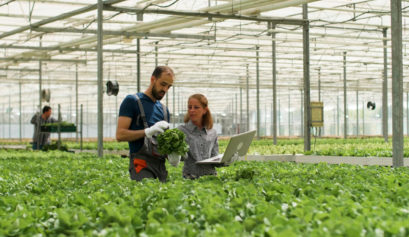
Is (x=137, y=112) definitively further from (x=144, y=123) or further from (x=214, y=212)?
(x=214, y=212)

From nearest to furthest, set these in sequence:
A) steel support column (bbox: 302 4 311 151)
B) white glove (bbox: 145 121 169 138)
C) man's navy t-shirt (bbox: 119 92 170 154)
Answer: white glove (bbox: 145 121 169 138) → man's navy t-shirt (bbox: 119 92 170 154) → steel support column (bbox: 302 4 311 151)

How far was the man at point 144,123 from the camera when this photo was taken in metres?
4.85

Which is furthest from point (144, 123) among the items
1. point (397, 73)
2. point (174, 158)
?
point (397, 73)

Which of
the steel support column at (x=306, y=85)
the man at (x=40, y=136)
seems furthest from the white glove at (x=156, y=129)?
the man at (x=40, y=136)

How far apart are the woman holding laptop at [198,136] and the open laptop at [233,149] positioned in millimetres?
153

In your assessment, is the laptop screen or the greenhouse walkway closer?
the laptop screen

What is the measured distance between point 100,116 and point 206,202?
9402mm

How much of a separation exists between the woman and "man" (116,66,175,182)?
0.41 meters

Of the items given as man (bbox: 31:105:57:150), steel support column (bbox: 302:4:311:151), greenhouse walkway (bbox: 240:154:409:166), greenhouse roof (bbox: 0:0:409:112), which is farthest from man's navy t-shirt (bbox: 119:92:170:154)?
man (bbox: 31:105:57:150)

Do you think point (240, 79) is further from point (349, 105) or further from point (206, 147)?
point (206, 147)

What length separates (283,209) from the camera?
3.52m

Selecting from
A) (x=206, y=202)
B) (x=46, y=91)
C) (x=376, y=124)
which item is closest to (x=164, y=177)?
(x=206, y=202)

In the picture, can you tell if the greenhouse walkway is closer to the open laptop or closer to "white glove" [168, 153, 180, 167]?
the open laptop

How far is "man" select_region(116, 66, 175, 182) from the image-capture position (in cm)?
485
